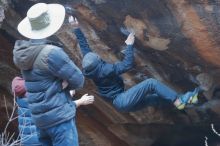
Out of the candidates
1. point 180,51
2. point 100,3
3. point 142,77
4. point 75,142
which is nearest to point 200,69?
point 180,51

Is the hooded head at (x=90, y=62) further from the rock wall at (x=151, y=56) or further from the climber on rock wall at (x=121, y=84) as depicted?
the rock wall at (x=151, y=56)

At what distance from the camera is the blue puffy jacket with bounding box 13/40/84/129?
3829 mm

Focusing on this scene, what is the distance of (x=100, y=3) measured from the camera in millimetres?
4820

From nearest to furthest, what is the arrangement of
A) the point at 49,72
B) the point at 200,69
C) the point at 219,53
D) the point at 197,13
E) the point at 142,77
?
the point at 49,72, the point at 197,13, the point at 219,53, the point at 200,69, the point at 142,77

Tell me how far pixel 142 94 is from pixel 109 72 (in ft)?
1.34

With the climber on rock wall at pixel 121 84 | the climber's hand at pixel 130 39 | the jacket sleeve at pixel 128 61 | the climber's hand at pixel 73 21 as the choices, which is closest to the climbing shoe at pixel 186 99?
the climber on rock wall at pixel 121 84

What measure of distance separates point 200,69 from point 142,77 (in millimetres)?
737

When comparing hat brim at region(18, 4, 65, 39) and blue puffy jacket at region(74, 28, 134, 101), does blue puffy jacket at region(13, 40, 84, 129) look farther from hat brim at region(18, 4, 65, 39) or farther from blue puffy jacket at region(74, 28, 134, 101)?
blue puffy jacket at region(74, 28, 134, 101)

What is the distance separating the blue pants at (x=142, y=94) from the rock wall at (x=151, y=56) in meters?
0.55

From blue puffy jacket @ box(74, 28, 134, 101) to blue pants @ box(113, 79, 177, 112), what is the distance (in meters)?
0.11

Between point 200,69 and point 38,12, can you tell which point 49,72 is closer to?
point 38,12

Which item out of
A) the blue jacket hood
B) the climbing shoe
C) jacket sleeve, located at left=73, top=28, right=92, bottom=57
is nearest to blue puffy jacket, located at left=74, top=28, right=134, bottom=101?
jacket sleeve, located at left=73, top=28, right=92, bottom=57

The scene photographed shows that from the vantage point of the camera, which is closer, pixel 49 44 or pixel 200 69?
pixel 49 44

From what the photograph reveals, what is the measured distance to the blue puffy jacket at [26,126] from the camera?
440 centimetres
